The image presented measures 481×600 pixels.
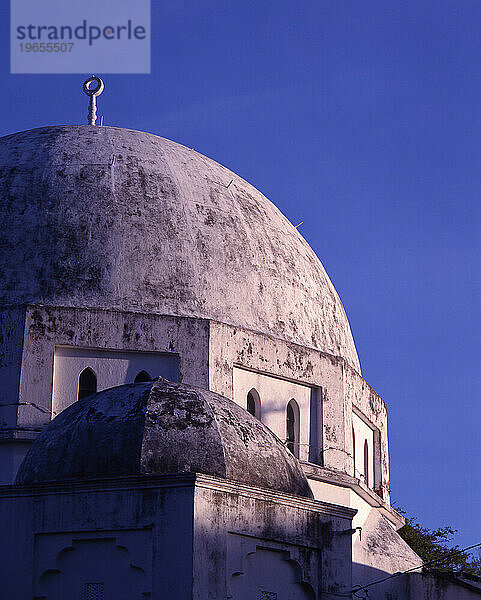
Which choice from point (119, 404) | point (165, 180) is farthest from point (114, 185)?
point (119, 404)

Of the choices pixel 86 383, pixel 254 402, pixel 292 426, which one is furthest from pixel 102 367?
pixel 292 426

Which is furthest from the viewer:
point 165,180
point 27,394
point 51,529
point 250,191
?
point 250,191

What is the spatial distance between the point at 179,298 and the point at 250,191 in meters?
3.58

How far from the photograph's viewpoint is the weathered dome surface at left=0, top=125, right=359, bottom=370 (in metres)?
18.1

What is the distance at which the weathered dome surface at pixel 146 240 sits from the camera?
59.4ft

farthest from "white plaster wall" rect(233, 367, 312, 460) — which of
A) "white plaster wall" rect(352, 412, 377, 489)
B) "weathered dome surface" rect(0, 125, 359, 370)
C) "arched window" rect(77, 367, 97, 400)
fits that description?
"arched window" rect(77, 367, 97, 400)

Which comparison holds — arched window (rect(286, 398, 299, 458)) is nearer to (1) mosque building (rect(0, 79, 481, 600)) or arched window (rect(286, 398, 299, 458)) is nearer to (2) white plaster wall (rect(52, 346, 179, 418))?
(1) mosque building (rect(0, 79, 481, 600))

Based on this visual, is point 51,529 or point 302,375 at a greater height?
point 302,375

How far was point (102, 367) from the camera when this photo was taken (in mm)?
17531

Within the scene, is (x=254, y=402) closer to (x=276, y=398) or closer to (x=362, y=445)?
(x=276, y=398)

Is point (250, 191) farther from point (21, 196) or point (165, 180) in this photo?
point (21, 196)

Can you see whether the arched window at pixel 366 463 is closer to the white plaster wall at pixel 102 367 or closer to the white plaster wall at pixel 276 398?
the white plaster wall at pixel 276 398

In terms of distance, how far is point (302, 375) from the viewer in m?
19.0

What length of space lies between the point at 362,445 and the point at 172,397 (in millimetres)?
7267
